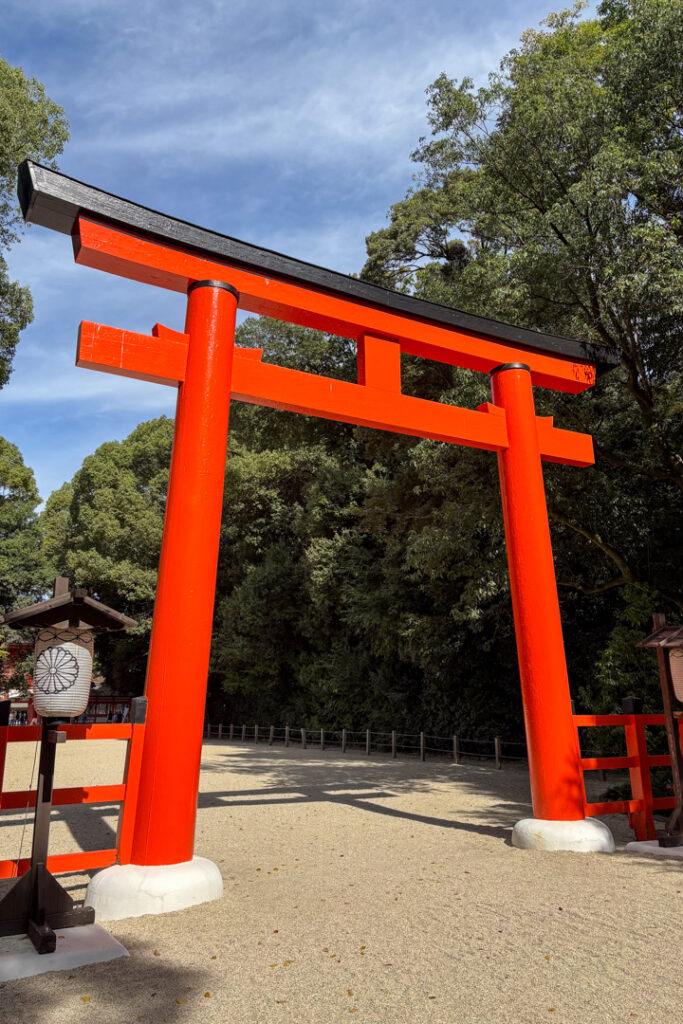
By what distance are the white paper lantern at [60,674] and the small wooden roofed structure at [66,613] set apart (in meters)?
0.07

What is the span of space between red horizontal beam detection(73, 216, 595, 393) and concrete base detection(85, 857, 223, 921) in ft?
13.5

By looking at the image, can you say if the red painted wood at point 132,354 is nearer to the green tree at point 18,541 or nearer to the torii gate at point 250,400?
the torii gate at point 250,400

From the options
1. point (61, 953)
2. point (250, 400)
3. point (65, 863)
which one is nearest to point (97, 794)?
point (65, 863)

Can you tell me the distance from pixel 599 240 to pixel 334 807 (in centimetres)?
752

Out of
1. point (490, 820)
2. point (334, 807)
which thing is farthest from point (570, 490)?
point (334, 807)

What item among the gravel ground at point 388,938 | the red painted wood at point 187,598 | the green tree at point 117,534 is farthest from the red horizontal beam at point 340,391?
the green tree at point 117,534

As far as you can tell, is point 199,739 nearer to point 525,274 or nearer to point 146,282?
point 146,282

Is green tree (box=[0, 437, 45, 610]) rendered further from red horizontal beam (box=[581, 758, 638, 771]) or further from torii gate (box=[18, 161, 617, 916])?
red horizontal beam (box=[581, 758, 638, 771])

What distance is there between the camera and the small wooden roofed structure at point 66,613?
12.7 ft

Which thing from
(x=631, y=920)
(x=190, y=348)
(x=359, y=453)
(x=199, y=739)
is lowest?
(x=631, y=920)

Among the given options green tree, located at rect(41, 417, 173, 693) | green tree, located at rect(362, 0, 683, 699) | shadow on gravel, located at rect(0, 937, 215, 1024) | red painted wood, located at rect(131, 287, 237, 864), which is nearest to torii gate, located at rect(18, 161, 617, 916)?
red painted wood, located at rect(131, 287, 237, 864)

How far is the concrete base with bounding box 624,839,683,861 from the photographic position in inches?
207

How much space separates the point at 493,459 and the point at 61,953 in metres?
8.57

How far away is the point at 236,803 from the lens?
8.12 m
